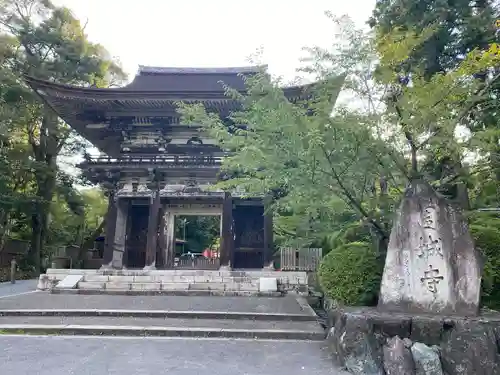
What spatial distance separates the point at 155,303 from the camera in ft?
30.1

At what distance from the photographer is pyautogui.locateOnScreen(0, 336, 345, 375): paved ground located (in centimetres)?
474

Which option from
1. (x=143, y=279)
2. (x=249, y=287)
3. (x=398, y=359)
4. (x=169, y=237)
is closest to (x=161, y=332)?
(x=398, y=359)

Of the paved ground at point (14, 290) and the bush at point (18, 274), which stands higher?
the bush at point (18, 274)

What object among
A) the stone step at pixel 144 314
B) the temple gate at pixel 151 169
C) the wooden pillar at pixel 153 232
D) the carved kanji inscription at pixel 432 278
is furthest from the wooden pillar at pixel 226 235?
the carved kanji inscription at pixel 432 278

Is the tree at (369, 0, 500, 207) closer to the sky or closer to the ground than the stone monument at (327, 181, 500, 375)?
closer to the sky

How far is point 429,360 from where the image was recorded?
175 inches

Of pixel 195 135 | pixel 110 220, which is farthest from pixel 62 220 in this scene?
pixel 195 135

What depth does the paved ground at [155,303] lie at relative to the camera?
8.49 metres

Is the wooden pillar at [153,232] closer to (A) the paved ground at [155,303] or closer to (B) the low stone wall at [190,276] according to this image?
(B) the low stone wall at [190,276]

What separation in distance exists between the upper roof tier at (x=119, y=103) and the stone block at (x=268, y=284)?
219 inches

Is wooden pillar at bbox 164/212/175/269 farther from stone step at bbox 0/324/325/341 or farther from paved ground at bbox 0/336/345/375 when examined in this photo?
paved ground at bbox 0/336/345/375

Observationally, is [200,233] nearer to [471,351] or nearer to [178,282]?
[178,282]

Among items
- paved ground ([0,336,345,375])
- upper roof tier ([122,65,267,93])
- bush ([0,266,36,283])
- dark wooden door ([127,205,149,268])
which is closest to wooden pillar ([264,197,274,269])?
dark wooden door ([127,205,149,268])

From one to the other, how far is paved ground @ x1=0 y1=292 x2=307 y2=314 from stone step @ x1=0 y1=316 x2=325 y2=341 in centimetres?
A: 102
